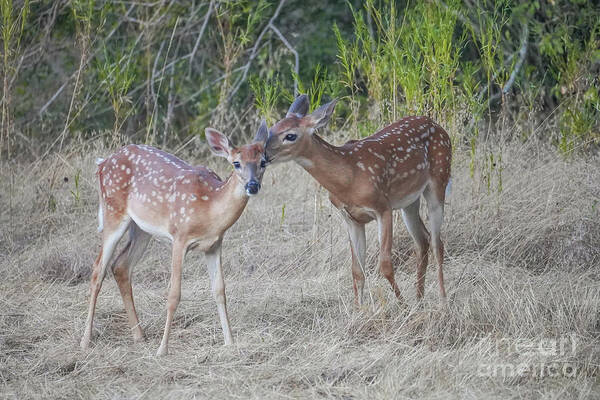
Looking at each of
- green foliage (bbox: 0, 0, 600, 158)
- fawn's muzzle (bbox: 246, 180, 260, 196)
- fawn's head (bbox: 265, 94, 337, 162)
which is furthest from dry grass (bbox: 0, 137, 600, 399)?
green foliage (bbox: 0, 0, 600, 158)

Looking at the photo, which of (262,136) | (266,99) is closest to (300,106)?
(262,136)

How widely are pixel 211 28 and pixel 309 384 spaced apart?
784 cm

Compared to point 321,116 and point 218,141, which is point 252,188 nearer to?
point 218,141

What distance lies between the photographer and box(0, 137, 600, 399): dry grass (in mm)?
5242

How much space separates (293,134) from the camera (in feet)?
20.0

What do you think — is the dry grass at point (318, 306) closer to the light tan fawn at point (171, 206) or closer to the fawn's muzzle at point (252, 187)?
the light tan fawn at point (171, 206)

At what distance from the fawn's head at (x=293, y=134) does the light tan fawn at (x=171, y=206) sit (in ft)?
0.37

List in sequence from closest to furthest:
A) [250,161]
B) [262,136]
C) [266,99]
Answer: [250,161], [262,136], [266,99]

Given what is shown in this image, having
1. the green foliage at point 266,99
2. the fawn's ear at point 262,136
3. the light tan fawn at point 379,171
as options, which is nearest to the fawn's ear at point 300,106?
the light tan fawn at point 379,171

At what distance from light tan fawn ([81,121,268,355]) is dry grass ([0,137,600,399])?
0.34m

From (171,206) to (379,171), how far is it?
4.60 feet

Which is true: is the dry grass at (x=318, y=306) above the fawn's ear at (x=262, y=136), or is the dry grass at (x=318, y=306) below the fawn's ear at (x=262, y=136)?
below

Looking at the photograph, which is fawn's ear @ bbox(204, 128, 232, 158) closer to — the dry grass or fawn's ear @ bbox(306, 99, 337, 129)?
fawn's ear @ bbox(306, 99, 337, 129)

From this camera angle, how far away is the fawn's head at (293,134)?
6031 millimetres
